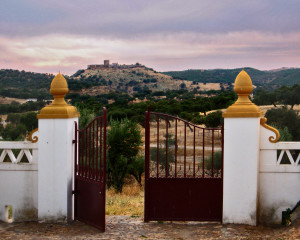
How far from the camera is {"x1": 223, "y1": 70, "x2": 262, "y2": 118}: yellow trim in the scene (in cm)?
748

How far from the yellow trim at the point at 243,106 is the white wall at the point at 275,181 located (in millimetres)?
452

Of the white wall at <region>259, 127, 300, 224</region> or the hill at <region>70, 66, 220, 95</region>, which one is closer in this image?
the white wall at <region>259, 127, 300, 224</region>

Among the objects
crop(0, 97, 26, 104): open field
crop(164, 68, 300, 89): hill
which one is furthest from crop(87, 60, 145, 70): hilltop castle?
crop(0, 97, 26, 104): open field

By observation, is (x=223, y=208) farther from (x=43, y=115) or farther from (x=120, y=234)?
(x=43, y=115)

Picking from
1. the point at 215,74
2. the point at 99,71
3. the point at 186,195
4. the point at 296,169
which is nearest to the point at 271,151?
the point at 296,169

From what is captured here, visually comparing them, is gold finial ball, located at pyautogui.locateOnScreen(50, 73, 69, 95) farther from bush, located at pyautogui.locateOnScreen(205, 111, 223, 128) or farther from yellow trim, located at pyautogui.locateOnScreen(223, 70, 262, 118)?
bush, located at pyautogui.locateOnScreen(205, 111, 223, 128)

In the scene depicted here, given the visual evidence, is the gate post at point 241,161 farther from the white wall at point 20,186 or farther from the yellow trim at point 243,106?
the white wall at point 20,186

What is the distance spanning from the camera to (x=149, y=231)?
7.43 metres

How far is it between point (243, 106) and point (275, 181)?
60.8 inches

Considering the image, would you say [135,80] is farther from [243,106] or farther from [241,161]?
[241,161]

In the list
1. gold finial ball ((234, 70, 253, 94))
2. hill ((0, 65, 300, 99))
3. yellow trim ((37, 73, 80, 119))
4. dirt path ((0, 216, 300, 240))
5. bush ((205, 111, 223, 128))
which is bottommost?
dirt path ((0, 216, 300, 240))

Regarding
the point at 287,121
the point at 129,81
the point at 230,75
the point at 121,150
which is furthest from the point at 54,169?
the point at 230,75

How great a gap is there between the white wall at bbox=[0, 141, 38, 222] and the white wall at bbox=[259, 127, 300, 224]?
4353mm

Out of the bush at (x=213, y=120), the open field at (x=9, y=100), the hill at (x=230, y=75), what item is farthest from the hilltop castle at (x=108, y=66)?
the bush at (x=213, y=120)
